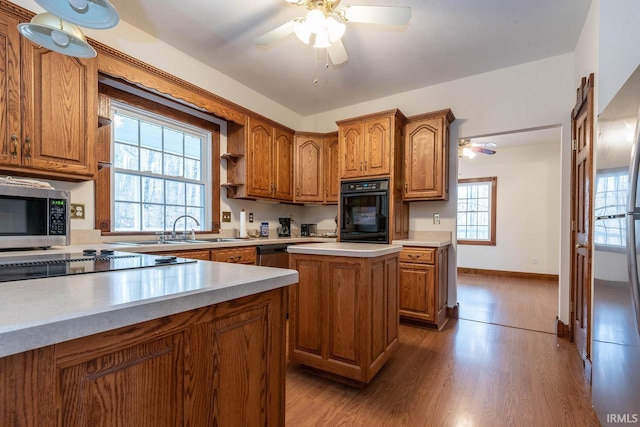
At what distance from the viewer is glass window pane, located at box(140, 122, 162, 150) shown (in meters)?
2.78

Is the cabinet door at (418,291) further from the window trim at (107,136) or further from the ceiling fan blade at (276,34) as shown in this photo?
the window trim at (107,136)

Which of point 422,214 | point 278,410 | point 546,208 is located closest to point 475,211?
point 546,208

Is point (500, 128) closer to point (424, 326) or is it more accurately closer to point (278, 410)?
point (424, 326)

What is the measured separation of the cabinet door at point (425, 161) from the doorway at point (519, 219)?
61.2 inches

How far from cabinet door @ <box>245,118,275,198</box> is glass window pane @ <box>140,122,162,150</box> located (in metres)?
0.87

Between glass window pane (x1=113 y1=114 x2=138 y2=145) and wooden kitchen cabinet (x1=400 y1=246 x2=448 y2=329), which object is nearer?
glass window pane (x1=113 y1=114 x2=138 y2=145)

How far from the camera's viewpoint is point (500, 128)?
3174 millimetres

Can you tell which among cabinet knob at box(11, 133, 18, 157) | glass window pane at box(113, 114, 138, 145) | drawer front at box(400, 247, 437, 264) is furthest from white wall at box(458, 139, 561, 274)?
cabinet knob at box(11, 133, 18, 157)

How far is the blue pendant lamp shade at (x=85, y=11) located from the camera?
3.60 ft

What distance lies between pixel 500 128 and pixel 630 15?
1611 millimetres

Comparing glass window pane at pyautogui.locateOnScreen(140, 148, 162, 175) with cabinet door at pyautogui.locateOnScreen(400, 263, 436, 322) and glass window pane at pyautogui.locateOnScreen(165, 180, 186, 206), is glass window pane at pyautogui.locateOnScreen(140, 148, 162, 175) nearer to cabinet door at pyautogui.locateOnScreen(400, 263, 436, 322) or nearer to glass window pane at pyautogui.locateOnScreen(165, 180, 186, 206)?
glass window pane at pyautogui.locateOnScreen(165, 180, 186, 206)

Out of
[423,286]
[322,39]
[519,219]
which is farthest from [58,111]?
[519,219]

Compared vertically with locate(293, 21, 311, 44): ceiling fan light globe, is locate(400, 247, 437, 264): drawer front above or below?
below

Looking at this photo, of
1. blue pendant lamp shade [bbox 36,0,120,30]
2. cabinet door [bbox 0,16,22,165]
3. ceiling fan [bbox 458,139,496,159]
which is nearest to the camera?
blue pendant lamp shade [bbox 36,0,120,30]
